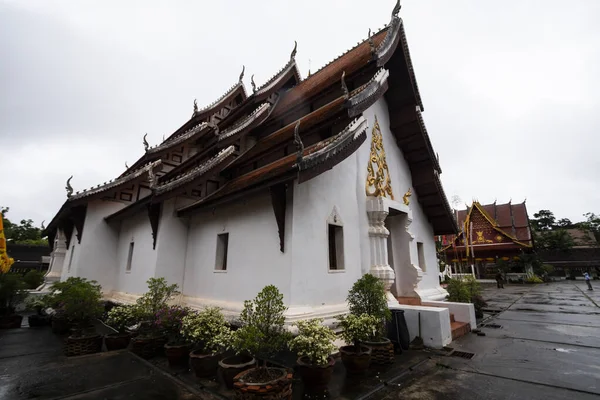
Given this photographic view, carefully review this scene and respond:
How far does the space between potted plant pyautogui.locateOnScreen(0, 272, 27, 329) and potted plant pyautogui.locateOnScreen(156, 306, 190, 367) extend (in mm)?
7067

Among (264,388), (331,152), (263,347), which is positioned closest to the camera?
(264,388)

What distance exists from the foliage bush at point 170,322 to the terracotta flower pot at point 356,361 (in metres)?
3.18

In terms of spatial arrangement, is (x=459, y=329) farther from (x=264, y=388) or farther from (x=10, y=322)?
(x=10, y=322)

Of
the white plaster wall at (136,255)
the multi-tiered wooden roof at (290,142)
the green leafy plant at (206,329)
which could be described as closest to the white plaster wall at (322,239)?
the multi-tiered wooden roof at (290,142)

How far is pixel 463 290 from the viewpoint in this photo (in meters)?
9.59

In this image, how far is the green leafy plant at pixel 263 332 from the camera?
153 inches

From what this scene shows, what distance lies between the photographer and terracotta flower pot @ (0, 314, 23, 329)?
911 centimetres

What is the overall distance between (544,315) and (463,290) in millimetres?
3874

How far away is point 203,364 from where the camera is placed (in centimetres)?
460

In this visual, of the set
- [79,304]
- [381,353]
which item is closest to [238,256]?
[381,353]

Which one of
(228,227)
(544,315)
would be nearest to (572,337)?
(544,315)

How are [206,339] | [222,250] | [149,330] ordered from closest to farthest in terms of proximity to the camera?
[206,339], [149,330], [222,250]

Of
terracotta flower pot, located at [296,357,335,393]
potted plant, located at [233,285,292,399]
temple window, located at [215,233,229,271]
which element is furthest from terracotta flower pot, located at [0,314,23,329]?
terracotta flower pot, located at [296,357,335,393]

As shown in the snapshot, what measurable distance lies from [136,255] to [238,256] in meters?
4.64
